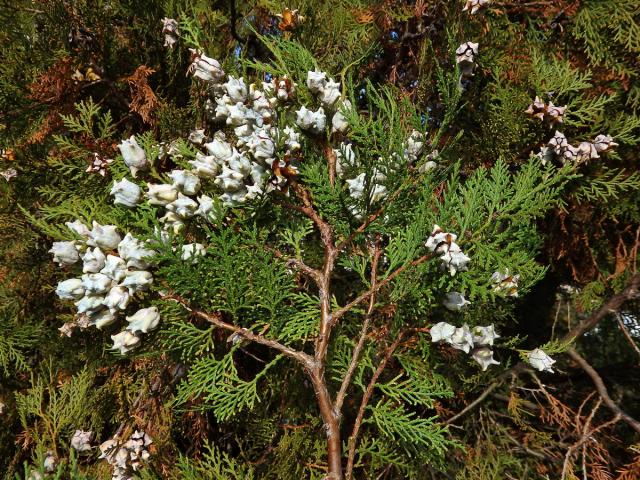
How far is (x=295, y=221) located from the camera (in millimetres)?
768

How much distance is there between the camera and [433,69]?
102cm

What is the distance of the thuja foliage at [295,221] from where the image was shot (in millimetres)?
→ 665

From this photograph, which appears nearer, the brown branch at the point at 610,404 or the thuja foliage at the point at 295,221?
the thuja foliage at the point at 295,221

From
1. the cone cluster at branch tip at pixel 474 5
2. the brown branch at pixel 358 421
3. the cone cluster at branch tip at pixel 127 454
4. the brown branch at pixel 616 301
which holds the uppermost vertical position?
the cone cluster at branch tip at pixel 474 5

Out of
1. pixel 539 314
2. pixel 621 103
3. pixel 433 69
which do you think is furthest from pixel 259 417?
pixel 539 314

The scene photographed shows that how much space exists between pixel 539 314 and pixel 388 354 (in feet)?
4.11

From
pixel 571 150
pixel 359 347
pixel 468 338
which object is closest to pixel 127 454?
pixel 359 347

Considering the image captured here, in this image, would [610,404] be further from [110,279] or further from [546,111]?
[110,279]

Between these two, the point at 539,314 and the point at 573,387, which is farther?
the point at 539,314

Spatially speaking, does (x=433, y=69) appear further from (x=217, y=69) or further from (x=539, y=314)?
(x=539, y=314)

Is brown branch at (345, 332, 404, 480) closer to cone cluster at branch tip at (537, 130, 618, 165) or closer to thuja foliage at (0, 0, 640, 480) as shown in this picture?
thuja foliage at (0, 0, 640, 480)

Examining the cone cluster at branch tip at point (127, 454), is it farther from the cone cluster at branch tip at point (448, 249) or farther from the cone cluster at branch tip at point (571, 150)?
the cone cluster at branch tip at point (571, 150)

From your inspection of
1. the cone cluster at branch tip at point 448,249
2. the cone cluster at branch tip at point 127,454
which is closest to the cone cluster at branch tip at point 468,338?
the cone cluster at branch tip at point 448,249

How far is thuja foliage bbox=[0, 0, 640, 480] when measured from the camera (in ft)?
2.18
